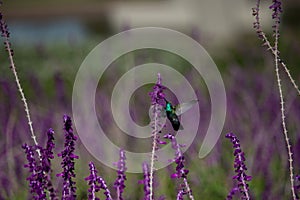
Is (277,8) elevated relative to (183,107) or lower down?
elevated

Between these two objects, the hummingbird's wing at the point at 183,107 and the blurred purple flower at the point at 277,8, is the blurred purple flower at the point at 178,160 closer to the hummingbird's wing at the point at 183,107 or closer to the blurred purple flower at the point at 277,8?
the hummingbird's wing at the point at 183,107

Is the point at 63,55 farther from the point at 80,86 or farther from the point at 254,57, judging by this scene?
the point at 80,86

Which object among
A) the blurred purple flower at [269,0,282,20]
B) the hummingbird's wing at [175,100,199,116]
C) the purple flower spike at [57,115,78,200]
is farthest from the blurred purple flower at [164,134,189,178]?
the blurred purple flower at [269,0,282,20]

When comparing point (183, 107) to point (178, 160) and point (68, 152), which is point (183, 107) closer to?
point (178, 160)

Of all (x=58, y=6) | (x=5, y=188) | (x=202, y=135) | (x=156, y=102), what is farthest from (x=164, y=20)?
(x=58, y=6)

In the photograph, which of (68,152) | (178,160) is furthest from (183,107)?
(68,152)

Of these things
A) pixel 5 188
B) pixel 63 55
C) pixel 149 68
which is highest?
pixel 63 55

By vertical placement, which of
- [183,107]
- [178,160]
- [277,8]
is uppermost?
[277,8]

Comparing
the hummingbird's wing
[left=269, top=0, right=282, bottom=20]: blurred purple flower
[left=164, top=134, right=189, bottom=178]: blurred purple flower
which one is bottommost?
[left=164, top=134, right=189, bottom=178]: blurred purple flower

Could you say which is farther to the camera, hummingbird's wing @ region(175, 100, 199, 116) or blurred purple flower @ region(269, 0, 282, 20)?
blurred purple flower @ region(269, 0, 282, 20)

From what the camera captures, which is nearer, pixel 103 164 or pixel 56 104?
pixel 103 164

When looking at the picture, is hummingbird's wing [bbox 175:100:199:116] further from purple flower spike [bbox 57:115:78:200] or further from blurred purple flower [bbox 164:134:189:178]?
purple flower spike [bbox 57:115:78:200]
